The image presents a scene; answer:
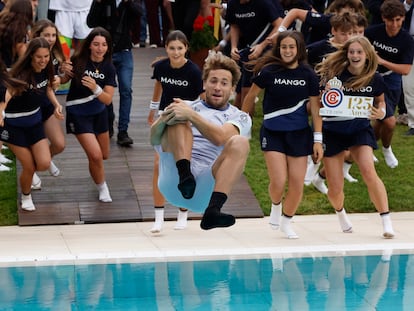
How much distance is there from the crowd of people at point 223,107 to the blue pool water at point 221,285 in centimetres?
54

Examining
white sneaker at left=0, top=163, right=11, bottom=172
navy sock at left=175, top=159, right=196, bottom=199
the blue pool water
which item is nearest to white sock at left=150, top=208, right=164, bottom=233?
the blue pool water

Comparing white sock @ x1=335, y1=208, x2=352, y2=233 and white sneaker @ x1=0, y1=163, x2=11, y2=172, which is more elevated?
white sock @ x1=335, y1=208, x2=352, y2=233

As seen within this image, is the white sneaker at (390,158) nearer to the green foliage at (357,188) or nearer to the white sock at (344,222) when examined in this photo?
the green foliage at (357,188)

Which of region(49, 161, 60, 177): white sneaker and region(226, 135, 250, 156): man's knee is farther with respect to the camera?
region(49, 161, 60, 177): white sneaker

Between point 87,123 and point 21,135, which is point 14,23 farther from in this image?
point 87,123

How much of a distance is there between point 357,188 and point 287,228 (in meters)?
2.19

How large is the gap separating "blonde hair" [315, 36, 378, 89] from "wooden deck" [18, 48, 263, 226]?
195 centimetres

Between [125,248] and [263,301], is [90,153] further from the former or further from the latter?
[263,301]

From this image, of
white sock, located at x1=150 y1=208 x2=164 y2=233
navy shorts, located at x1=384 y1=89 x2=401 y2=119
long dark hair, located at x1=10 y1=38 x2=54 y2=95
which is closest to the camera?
white sock, located at x1=150 y1=208 x2=164 y2=233

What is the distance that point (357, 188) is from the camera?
Answer: 1213 cm

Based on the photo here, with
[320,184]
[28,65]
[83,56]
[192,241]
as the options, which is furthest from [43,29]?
[320,184]

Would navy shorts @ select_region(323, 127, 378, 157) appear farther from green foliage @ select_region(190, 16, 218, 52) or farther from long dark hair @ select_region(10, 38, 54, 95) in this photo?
green foliage @ select_region(190, 16, 218, 52)

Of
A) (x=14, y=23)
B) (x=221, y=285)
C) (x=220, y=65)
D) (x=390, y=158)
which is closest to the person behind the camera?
(x=221, y=285)

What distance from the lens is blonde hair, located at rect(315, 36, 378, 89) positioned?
9.97 metres
